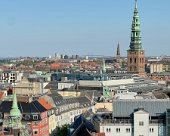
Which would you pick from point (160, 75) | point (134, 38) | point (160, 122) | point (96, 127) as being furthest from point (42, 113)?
point (160, 75)

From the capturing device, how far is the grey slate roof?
52219mm

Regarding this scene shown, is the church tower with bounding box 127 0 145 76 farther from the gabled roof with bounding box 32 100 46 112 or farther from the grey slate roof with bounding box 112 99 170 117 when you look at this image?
the grey slate roof with bounding box 112 99 170 117

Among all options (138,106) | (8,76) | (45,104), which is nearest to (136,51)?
(8,76)

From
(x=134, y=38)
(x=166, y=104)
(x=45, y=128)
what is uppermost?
(x=134, y=38)

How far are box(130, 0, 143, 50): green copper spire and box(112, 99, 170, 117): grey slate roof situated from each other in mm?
89795

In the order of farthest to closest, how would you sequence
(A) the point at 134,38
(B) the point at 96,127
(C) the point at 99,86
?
1. (A) the point at 134,38
2. (C) the point at 99,86
3. (B) the point at 96,127

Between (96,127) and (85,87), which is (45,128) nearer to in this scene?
(96,127)

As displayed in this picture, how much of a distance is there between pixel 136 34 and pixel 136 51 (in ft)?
17.6

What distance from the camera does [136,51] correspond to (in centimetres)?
14512

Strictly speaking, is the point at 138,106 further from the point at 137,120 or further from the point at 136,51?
the point at 136,51

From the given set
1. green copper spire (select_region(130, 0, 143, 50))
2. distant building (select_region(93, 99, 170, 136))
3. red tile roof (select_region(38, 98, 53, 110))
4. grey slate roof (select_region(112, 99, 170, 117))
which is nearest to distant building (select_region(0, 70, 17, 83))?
green copper spire (select_region(130, 0, 143, 50))

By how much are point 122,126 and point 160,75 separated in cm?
13852

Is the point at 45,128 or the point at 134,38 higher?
the point at 134,38

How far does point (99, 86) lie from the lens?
12156 cm
